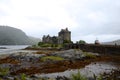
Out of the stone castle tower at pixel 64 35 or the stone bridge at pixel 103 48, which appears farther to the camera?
the stone castle tower at pixel 64 35

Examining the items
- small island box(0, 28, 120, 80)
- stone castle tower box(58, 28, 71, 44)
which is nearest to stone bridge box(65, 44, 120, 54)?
small island box(0, 28, 120, 80)

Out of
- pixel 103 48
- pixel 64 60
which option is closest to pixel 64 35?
pixel 103 48

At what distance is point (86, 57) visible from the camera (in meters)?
44.9

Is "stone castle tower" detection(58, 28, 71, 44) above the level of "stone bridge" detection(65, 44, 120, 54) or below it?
above

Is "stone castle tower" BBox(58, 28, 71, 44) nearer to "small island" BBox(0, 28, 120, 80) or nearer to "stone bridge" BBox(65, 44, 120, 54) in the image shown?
"stone bridge" BBox(65, 44, 120, 54)

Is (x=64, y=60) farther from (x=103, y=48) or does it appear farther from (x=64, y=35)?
(x=64, y=35)

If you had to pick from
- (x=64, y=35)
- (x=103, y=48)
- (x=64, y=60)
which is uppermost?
(x=64, y=35)

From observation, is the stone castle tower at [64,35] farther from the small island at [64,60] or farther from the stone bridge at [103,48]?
the small island at [64,60]

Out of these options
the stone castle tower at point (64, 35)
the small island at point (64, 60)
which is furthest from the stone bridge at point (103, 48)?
the stone castle tower at point (64, 35)

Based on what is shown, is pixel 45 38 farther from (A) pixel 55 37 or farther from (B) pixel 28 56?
(B) pixel 28 56

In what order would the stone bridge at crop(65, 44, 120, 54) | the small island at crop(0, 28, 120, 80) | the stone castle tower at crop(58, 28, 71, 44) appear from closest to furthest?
the small island at crop(0, 28, 120, 80)
the stone bridge at crop(65, 44, 120, 54)
the stone castle tower at crop(58, 28, 71, 44)

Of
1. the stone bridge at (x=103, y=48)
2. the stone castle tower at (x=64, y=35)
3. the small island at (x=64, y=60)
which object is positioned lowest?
the small island at (x=64, y=60)

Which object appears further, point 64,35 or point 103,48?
point 64,35

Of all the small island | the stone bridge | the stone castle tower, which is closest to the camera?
the small island
